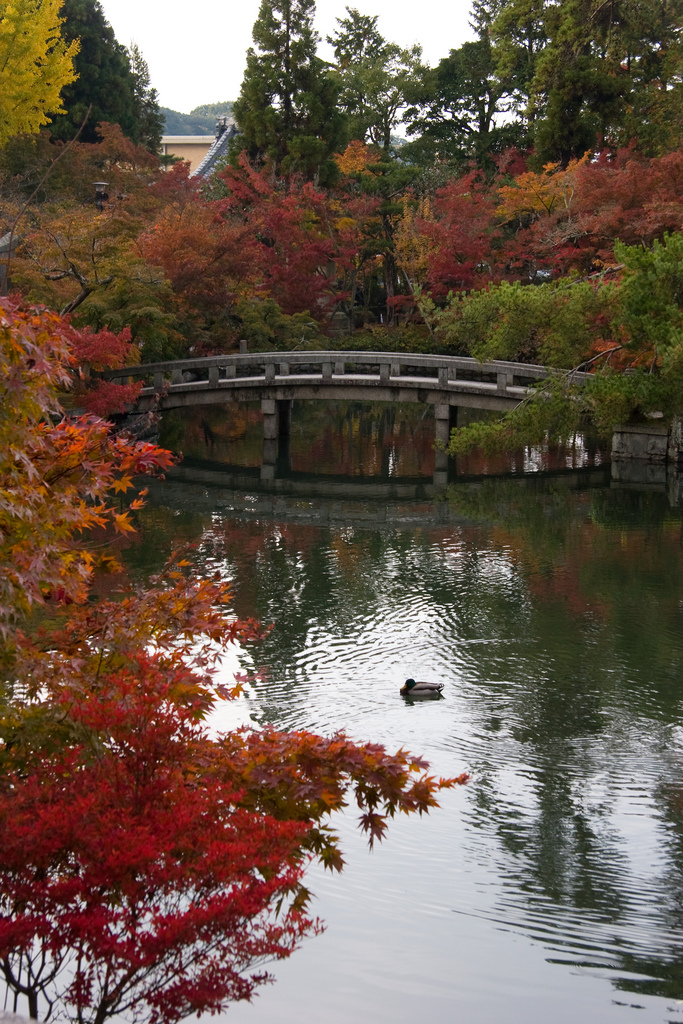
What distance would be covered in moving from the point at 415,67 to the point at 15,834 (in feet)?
134

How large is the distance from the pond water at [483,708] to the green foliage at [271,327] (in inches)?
285

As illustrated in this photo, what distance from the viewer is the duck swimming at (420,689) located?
1002 centimetres

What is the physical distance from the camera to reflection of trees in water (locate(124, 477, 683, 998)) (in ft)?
22.6

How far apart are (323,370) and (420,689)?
1436 centimetres

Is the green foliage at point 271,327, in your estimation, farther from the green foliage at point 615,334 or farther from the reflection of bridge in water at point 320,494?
the green foliage at point 615,334

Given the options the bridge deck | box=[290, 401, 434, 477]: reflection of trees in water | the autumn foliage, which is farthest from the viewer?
box=[290, 401, 434, 477]: reflection of trees in water

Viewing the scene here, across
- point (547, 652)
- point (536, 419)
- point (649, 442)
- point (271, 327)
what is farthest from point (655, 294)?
point (271, 327)

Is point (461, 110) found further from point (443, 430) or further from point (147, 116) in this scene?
point (443, 430)

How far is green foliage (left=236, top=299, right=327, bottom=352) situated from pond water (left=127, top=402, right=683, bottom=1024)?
23.8 feet

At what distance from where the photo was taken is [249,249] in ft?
87.0

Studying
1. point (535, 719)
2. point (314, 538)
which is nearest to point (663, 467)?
point (314, 538)

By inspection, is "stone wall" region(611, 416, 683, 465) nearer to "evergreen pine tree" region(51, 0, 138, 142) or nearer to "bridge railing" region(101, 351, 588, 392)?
"bridge railing" region(101, 351, 588, 392)

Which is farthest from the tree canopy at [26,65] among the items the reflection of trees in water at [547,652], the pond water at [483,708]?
the reflection of trees in water at [547,652]

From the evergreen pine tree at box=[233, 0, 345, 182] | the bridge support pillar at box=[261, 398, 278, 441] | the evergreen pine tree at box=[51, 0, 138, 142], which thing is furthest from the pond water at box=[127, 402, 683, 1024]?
the evergreen pine tree at box=[51, 0, 138, 142]
